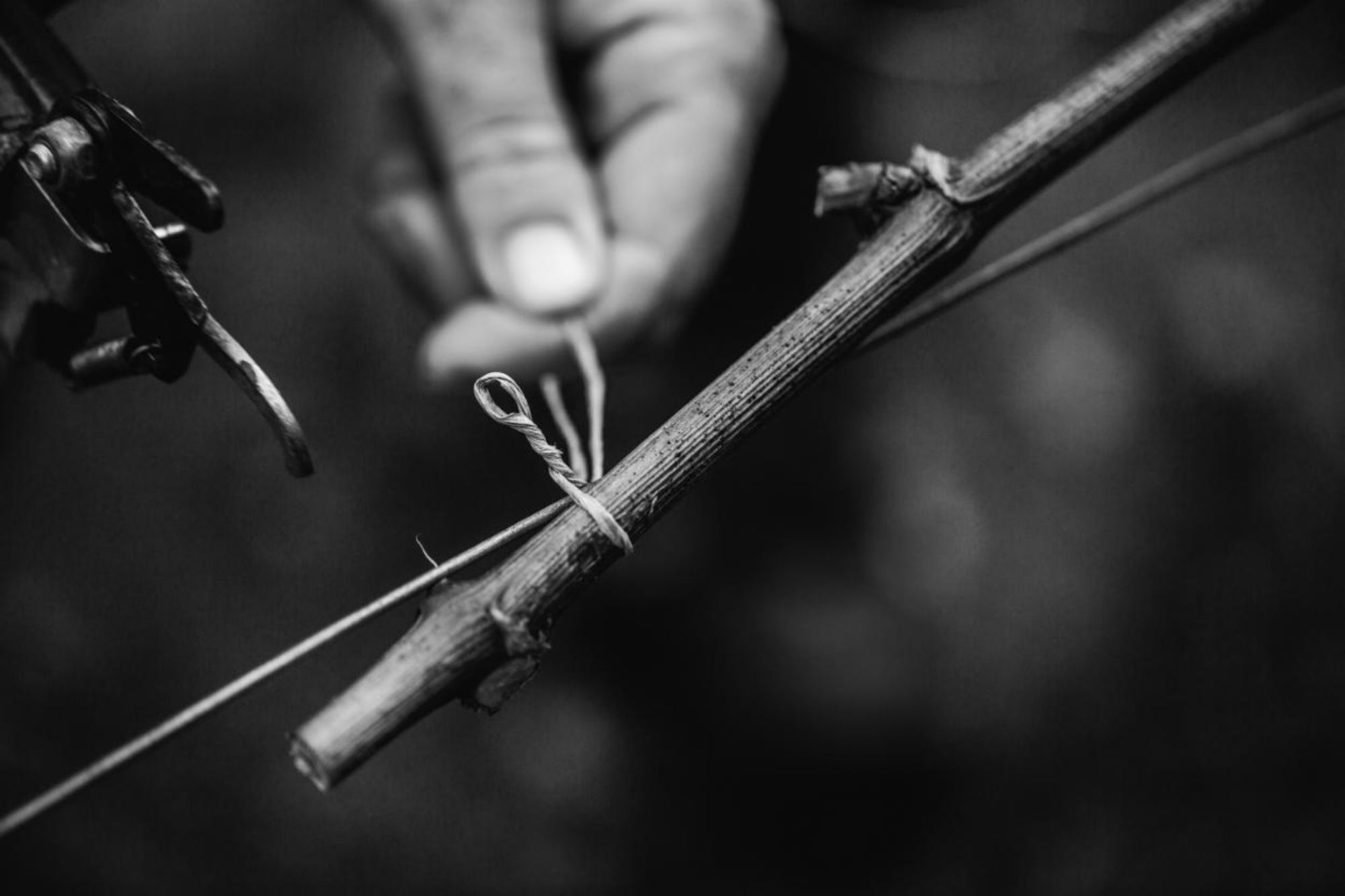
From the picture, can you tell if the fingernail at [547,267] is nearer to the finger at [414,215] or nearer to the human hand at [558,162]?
the human hand at [558,162]

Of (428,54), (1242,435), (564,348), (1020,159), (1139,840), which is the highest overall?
(428,54)

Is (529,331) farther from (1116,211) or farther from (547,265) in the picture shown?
(1116,211)

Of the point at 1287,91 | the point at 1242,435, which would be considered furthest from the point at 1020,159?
the point at 1287,91

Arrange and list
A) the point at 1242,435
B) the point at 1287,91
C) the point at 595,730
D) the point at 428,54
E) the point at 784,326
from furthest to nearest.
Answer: the point at 1287,91 < the point at 1242,435 < the point at 595,730 < the point at 428,54 < the point at 784,326

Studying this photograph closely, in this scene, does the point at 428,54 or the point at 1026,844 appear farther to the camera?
the point at 1026,844

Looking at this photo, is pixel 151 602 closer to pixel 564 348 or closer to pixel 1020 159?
pixel 564 348

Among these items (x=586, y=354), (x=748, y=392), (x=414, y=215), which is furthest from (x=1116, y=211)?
(x=414, y=215)

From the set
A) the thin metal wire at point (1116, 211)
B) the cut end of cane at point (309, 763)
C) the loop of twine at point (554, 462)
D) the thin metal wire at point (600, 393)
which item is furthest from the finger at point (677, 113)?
the cut end of cane at point (309, 763)
